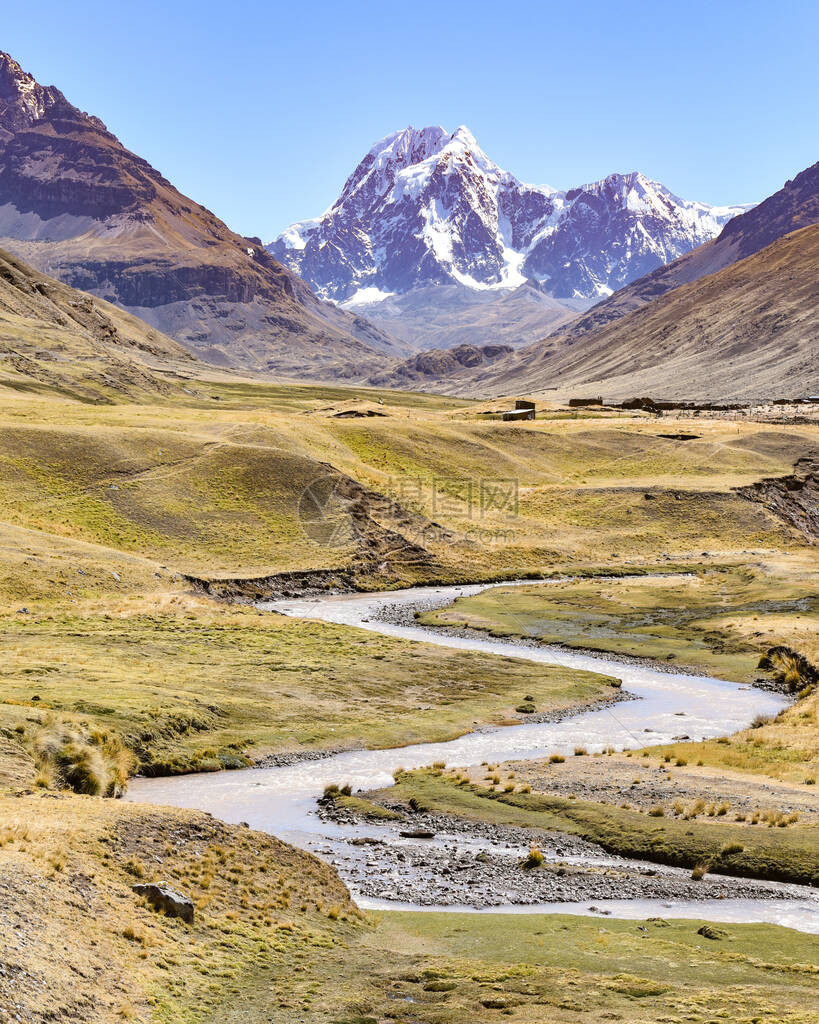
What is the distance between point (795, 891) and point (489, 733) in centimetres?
1957

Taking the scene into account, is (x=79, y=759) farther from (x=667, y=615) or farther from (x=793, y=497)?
(x=793, y=497)

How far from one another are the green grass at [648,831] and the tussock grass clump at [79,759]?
9837 millimetres

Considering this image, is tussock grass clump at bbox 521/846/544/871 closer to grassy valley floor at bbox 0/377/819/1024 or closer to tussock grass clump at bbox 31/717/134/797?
grassy valley floor at bbox 0/377/819/1024

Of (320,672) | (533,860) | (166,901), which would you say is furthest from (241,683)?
(166,901)

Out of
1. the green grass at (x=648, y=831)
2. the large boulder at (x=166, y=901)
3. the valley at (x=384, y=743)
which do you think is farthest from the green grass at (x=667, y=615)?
the large boulder at (x=166, y=901)

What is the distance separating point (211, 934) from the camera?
75.4ft

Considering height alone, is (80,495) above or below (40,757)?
above

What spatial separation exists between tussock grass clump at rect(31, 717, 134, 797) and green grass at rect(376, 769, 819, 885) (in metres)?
9.84

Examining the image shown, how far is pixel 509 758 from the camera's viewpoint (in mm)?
42062

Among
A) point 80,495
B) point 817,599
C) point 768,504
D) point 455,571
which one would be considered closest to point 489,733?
point 817,599

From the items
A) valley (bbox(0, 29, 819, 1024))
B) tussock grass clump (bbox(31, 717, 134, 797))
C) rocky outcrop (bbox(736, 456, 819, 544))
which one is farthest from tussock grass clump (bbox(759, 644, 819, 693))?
rocky outcrop (bbox(736, 456, 819, 544))

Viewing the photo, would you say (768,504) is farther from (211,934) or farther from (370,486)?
(211,934)

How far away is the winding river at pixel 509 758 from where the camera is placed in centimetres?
2731

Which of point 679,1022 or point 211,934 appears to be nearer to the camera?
point 679,1022
